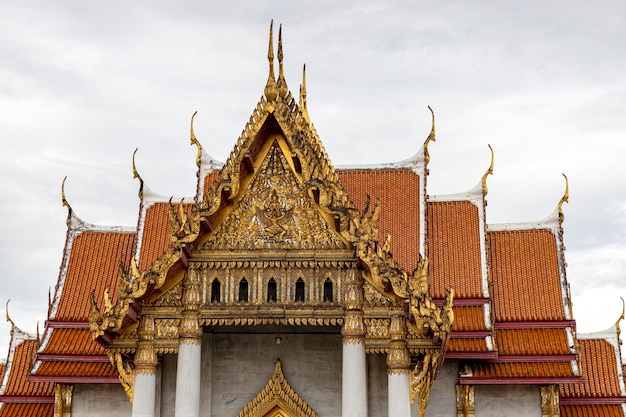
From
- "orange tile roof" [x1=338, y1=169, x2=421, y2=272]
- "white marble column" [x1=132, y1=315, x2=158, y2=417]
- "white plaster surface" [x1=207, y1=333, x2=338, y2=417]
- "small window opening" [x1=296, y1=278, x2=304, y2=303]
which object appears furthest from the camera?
"orange tile roof" [x1=338, y1=169, x2=421, y2=272]

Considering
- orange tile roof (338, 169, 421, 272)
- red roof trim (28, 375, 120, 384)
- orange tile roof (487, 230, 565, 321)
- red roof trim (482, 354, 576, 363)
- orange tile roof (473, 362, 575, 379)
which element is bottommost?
red roof trim (28, 375, 120, 384)

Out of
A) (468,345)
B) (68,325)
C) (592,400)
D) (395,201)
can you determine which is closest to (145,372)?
(68,325)

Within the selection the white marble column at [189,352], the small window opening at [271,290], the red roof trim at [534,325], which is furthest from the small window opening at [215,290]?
the red roof trim at [534,325]

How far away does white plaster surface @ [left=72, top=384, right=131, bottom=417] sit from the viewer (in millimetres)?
21938

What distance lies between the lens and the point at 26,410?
75.9ft

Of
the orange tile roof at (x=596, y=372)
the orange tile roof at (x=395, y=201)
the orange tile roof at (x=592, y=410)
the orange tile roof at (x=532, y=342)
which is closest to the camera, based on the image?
the orange tile roof at (x=532, y=342)

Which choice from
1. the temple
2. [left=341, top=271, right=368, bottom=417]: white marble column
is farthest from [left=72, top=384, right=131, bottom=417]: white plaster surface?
[left=341, top=271, right=368, bottom=417]: white marble column

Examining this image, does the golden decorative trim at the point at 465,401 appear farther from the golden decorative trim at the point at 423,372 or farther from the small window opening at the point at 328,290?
the small window opening at the point at 328,290

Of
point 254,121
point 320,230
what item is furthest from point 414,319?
point 254,121

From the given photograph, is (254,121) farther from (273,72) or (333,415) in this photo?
(333,415)

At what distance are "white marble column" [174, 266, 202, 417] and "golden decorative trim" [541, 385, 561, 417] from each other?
8066 millimetres

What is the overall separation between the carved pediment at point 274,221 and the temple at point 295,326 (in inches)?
1.1

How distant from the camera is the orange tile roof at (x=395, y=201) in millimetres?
23984

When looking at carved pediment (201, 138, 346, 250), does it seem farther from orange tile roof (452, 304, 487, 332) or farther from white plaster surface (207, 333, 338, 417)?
orange tile roof (452, 304, 487, 332)
